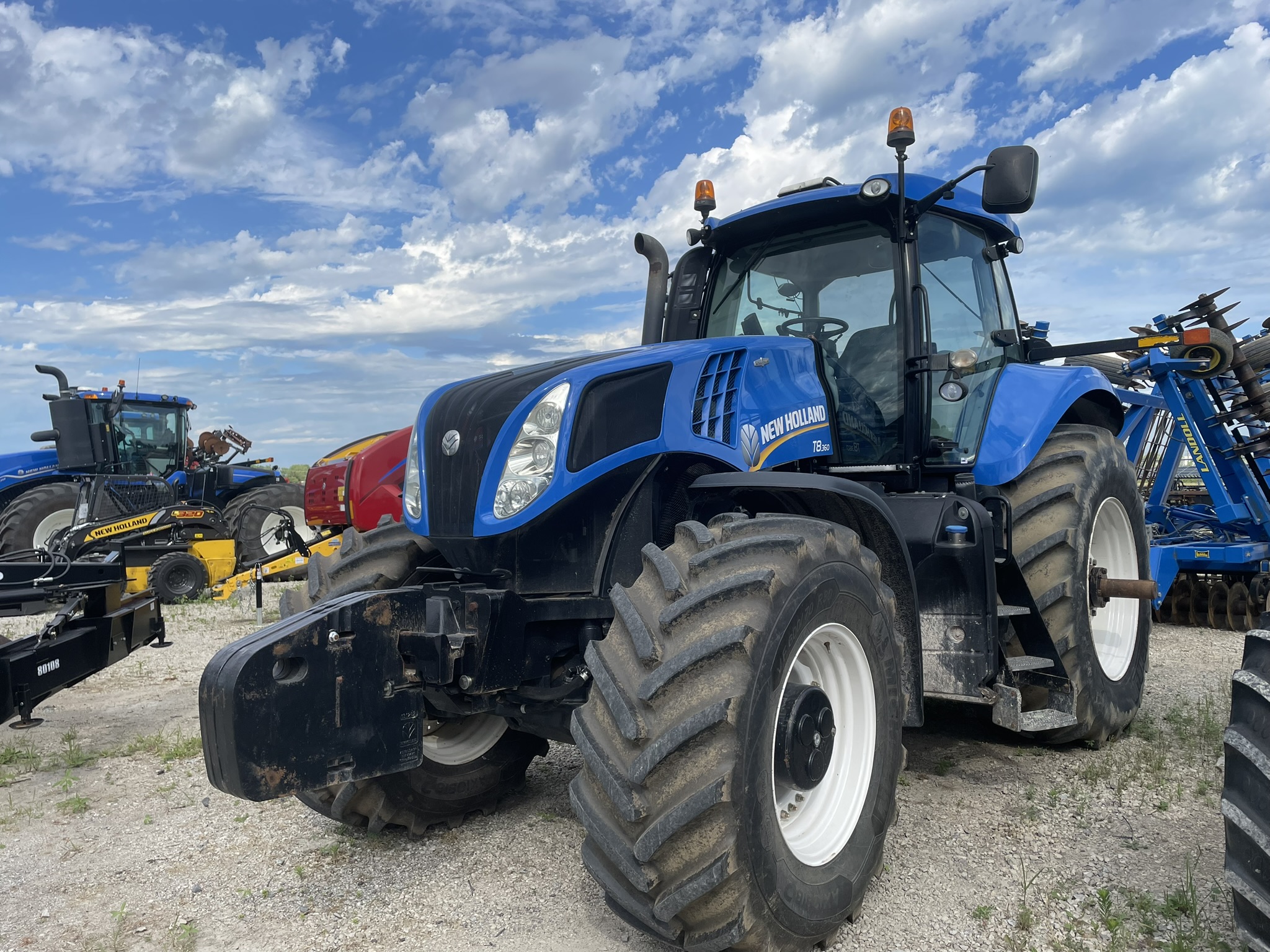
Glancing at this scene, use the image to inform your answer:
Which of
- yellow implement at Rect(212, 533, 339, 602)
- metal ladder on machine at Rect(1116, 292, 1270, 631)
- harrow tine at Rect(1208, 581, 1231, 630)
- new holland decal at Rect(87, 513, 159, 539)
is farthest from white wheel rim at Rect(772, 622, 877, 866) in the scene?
new holland decal at Rect(87, 513, 159, 539)

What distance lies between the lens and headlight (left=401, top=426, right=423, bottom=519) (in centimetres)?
330

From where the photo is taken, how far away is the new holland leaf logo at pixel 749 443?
332 cm

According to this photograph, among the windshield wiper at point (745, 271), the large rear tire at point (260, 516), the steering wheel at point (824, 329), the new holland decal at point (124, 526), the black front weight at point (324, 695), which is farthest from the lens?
the large rear tire at point (260, 516)

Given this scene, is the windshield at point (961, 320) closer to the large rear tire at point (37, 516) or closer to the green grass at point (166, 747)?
the green grass at point (166, 747)

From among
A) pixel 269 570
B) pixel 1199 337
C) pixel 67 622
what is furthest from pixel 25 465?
pixel 1199 337

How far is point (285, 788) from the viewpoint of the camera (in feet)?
8.24

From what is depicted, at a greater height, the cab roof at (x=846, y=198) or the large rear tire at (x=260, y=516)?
the cab roof at (x=846, y=198)

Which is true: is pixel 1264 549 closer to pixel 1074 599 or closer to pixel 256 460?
pixel 1074 599

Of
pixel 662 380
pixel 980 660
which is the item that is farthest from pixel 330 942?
pixel 980 660

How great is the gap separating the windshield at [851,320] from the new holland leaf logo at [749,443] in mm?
728

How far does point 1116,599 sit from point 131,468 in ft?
42.5

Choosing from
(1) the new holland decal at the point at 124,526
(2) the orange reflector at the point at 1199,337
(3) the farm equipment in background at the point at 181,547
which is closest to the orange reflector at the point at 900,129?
(2) the orange reflector at the point at 1199,337

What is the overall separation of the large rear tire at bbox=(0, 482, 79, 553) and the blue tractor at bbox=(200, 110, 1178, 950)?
36.4 feet

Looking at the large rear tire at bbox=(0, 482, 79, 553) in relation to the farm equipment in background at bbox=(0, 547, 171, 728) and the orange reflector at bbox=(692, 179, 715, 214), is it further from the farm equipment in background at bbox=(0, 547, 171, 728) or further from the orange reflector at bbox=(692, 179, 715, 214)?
the orange reflector at bbox=(692, 179, 715, 214)
